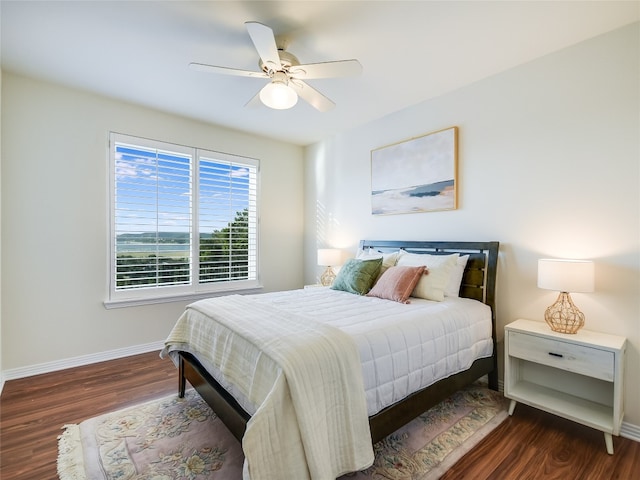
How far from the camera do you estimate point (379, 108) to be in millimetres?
3492

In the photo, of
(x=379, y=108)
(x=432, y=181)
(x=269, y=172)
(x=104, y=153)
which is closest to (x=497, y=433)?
(x=432, y=181)

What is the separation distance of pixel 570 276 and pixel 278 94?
230cm

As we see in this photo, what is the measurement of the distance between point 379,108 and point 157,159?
265cm

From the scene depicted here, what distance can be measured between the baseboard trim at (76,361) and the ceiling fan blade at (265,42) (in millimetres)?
3305

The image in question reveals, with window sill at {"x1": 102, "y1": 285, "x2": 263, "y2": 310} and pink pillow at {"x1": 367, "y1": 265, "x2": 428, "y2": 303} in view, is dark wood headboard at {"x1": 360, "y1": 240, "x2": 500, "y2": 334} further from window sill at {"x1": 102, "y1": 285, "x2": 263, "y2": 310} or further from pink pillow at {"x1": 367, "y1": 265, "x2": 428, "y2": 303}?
window sill at {"x1": 102, "y1": 285, "x2": 263, "y2": 310}

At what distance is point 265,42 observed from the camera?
1846mm

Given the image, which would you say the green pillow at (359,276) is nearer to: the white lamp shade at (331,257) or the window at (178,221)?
the white lamp shade at (331,257)

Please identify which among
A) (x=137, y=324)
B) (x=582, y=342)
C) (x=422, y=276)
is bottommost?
(x=137, y=324)

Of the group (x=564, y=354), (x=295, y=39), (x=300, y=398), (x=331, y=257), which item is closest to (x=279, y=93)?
(x=295, y=39)

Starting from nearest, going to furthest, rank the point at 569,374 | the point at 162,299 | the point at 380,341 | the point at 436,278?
1. the point at 380,341
2. the point at 569,374
3. the point at 436,278
4. the point at 162,299

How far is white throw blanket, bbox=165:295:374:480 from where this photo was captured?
1279 mm

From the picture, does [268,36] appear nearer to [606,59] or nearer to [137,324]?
[606,59]

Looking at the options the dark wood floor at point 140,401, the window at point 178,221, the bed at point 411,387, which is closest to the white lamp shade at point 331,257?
the bed at point 411,387

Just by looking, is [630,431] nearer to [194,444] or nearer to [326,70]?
[194,444]
